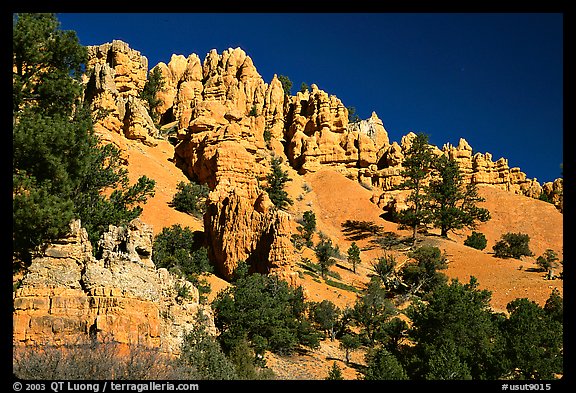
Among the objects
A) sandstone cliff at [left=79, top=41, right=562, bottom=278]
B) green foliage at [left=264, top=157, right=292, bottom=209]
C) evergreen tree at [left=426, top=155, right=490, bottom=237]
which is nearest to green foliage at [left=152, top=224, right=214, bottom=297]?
sandstone cliff at [left=79, top=41, right=562, bottom=278]

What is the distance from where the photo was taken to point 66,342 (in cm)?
969

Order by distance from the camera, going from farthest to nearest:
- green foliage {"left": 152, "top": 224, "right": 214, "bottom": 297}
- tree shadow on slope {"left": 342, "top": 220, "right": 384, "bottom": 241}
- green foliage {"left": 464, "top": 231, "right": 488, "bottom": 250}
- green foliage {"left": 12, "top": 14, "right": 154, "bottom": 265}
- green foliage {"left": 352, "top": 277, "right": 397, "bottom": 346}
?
tree shadow on slope {"left": 342, "top": 220, "right": 384, "bottom": 241}
green foliage {"left": 464, "top": 231, "right": 488, "bottom": 250}
green foliage {"left": 352, "top": 277, "right": 397, "bottom": 346}
green foliage {"left": 152, "top": 224, "right": 214, "bottom": 297}
green foliage {"left": 12, "top": 14, "right": 154, "bottom": 265}

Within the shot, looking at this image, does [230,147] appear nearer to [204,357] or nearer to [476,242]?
[476,242]

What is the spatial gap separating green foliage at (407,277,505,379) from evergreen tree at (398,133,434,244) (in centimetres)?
2259

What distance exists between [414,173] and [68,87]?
39.6 metres

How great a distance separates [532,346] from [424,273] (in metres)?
16.7

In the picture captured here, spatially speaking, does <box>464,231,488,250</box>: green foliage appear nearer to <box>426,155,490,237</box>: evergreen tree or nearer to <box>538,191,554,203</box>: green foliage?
<box>426,155,490,237</box>: evergreen tree

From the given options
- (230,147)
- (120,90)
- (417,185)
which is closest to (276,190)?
(230,147)

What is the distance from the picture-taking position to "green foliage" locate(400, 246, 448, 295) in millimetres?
33156

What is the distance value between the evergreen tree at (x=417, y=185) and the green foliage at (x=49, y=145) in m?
32.4

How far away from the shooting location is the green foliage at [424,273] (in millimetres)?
33156

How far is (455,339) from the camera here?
1884 centimetres
